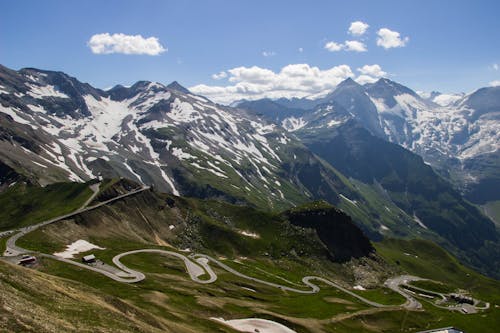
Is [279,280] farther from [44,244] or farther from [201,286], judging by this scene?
[44,244]

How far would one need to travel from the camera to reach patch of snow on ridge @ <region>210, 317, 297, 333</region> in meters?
95.5

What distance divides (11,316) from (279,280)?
148 m

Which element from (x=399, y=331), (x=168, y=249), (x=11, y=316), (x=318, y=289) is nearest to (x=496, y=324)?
(x=399, y=331)

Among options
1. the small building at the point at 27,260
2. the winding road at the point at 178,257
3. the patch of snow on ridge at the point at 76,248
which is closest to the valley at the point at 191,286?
the winding road at the point at 178,257

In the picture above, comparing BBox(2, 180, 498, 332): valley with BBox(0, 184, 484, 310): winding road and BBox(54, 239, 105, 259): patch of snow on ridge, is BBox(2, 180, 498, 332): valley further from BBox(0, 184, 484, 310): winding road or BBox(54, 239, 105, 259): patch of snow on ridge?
BBox(54, 239, 105, 259): patch of snow on ridge

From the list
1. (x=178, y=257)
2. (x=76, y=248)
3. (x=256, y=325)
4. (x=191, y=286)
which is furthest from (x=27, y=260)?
(x=178, y=257)

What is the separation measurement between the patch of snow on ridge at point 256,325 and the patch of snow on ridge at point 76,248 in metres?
71.1

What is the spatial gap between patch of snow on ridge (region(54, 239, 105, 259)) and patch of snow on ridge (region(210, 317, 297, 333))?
7105 centimetres

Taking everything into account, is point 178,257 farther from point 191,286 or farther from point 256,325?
point 256,325

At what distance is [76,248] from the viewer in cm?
15875

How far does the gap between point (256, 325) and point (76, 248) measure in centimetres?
8779

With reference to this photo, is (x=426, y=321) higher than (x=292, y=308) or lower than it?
lower

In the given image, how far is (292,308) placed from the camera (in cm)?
14012

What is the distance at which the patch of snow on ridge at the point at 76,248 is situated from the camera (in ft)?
479
